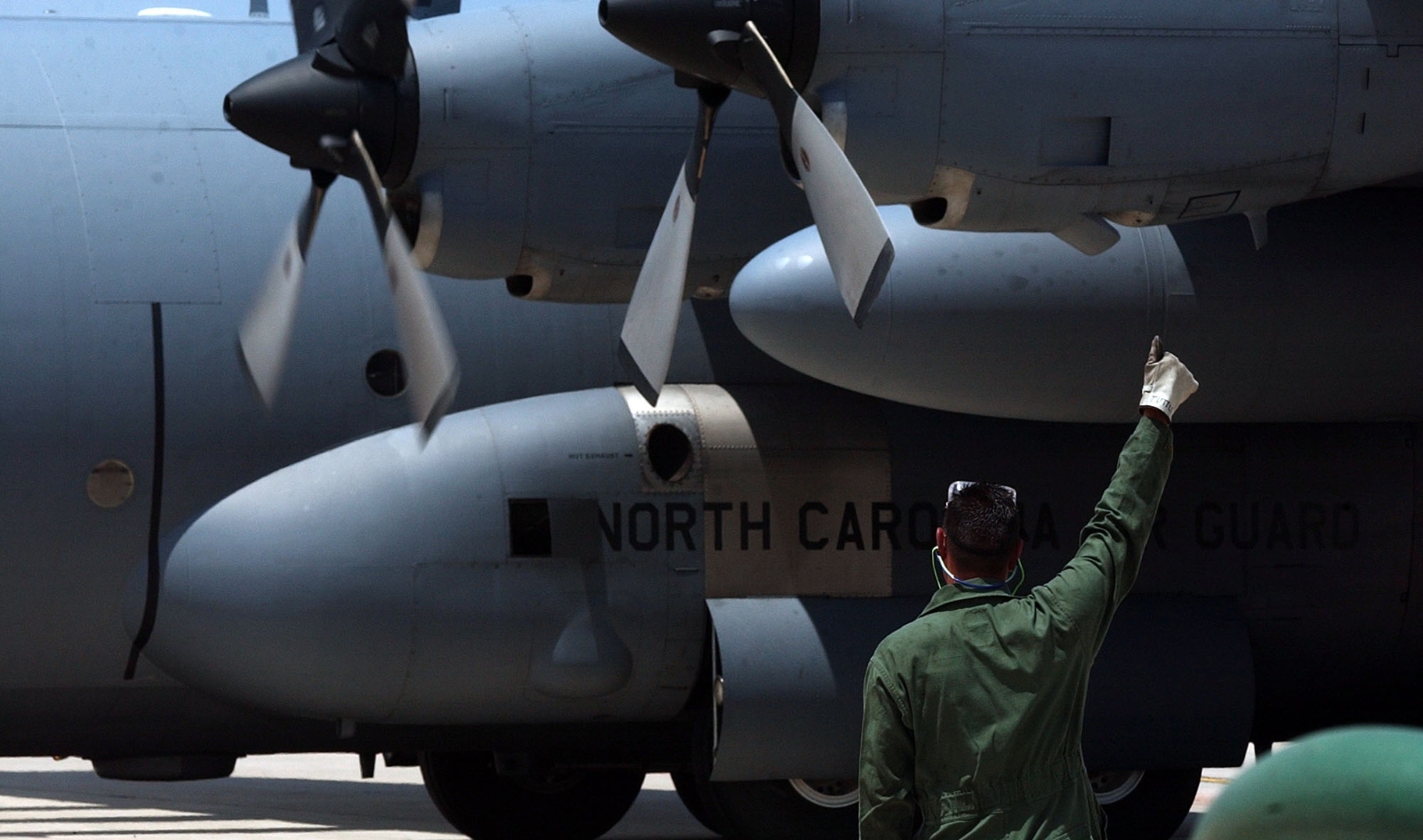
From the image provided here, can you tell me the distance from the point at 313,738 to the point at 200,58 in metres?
3.97

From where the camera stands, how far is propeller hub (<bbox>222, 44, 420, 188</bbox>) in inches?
346

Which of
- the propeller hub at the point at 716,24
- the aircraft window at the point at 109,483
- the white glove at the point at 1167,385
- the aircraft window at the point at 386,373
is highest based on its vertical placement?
the propeller hub at the point at 716,24

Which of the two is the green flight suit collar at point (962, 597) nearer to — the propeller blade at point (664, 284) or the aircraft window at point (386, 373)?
the propeller blade at point (664, 284)

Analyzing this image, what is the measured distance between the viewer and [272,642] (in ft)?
31.5

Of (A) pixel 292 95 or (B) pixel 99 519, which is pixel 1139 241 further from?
(B) pixel 99 519

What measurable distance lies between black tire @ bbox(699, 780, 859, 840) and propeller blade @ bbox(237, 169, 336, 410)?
3277 mm

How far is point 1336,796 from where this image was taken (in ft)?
5.74

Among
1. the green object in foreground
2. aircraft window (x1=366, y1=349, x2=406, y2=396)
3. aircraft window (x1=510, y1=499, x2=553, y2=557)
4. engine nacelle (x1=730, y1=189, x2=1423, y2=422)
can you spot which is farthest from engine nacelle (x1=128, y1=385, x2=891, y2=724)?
the green object in foreground

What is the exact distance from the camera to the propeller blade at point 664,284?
26.0 feet

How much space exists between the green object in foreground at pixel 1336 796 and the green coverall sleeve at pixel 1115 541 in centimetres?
225

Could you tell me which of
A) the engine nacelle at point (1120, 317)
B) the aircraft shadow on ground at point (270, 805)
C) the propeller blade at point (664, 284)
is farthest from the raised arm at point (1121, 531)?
the aircraft shadow on ground at point (270, 805)

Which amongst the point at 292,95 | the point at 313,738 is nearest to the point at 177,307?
the point at 292,95

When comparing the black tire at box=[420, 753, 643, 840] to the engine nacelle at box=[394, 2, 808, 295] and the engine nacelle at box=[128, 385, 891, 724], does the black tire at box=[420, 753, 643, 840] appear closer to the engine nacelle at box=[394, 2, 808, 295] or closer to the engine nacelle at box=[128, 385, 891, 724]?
the engine nacelle at box=[128, 385, 891, 724]

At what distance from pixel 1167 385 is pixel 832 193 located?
3.03 metres
